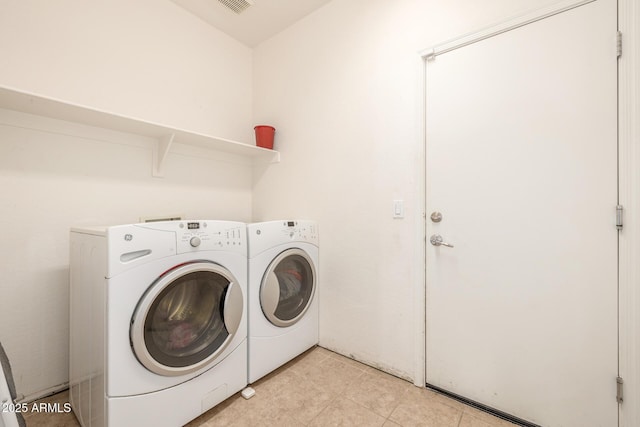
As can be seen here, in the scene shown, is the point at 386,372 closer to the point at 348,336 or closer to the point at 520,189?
the point at 348,336

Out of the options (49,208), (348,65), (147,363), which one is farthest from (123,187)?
(348,65)

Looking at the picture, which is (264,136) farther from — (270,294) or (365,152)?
(270,294)

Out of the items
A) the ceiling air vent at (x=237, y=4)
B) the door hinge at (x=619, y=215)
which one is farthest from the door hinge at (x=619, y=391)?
the ceiling air vent at (x=237, y=4)

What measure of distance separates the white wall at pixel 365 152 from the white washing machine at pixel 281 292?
5.5 inches

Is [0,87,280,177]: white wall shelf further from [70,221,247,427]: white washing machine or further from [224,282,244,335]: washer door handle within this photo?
[224,282,244,335]: washer door handle

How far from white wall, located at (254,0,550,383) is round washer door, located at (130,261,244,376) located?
0.83 m

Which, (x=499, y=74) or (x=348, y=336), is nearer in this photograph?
(x=499, y=74)

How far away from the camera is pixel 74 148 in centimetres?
158

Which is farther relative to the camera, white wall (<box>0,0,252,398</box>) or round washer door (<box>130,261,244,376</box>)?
white wall (<box>0,0,252,398</box>)

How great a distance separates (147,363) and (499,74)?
6.93ft

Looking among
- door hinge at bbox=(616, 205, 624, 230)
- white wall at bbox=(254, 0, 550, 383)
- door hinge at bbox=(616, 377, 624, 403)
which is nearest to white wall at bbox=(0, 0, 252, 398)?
white wall at bbox=(254, 0, 550, 383)

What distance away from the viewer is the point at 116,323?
40.6 inches

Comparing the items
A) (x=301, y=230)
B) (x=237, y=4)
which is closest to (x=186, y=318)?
(x=301, y=230)

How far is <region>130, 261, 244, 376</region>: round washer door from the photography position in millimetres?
1096
